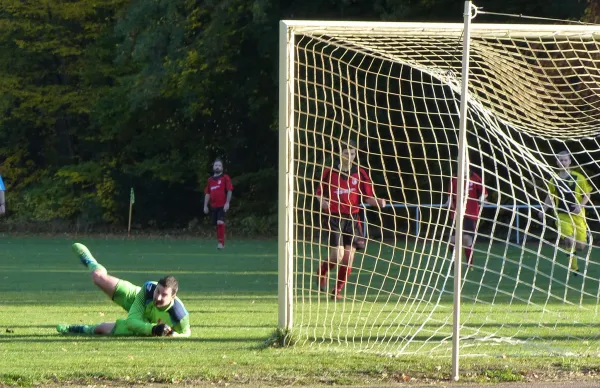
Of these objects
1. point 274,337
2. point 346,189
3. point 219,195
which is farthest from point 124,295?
point 219,195

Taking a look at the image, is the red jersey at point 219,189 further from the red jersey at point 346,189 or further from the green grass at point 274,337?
the red jersey at point 346,189

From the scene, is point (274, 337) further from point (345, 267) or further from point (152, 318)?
point (345, 267)

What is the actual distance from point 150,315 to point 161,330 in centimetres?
24

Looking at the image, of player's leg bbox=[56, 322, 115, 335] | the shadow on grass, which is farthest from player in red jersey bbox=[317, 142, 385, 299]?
player's leg bbox=[56, 322, 115, 335]

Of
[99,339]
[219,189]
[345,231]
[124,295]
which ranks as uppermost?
[219,189]

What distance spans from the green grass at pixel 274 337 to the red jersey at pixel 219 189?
6.12 metres

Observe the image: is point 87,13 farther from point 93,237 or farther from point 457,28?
point 457,28

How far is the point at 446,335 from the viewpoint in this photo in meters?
9.23

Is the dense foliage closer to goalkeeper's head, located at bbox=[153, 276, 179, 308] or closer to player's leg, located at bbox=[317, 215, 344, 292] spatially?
player's leg, located at bbox=[317, 215, 344, 292]

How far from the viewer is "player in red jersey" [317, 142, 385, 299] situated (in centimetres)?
1113

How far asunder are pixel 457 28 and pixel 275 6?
21.5 metres

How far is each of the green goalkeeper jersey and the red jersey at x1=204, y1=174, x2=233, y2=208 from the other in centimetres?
1239

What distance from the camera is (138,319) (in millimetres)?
9211

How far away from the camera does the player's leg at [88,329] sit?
30.4ft
